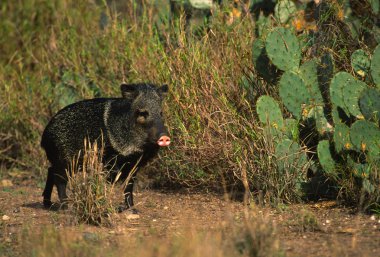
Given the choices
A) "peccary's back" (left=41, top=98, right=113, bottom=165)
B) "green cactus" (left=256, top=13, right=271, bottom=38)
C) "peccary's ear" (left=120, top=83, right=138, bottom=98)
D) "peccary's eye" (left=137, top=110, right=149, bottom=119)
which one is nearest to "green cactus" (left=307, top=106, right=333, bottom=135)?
"green cactus" (left=256, top=13, right=271, bottom=38)

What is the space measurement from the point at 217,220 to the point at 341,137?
1205 millimetres

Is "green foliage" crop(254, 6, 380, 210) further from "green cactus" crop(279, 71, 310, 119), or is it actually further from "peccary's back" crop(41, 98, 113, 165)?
"peccary's back" crop(41, 98, 113, 165)

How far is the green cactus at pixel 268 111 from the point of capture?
664cm

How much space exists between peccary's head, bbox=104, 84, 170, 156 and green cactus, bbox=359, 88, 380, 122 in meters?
1.58

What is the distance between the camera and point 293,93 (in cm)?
668

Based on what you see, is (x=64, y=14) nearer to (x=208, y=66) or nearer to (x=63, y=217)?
(x=208, y=66)

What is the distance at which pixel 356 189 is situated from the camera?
639 cm

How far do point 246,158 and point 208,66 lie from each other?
119 cm

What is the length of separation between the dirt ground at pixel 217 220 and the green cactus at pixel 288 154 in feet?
1.08

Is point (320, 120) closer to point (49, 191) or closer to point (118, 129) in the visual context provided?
point (118, 129)

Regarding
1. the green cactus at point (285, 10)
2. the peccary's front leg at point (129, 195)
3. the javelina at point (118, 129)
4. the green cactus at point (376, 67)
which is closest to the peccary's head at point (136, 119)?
the javelina at point (118, 129)

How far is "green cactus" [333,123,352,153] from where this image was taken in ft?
21.0

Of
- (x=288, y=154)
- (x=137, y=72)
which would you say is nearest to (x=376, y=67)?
(x=288, y=154)

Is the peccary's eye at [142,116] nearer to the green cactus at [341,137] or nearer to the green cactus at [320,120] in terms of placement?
the green cactus at [320,120]
